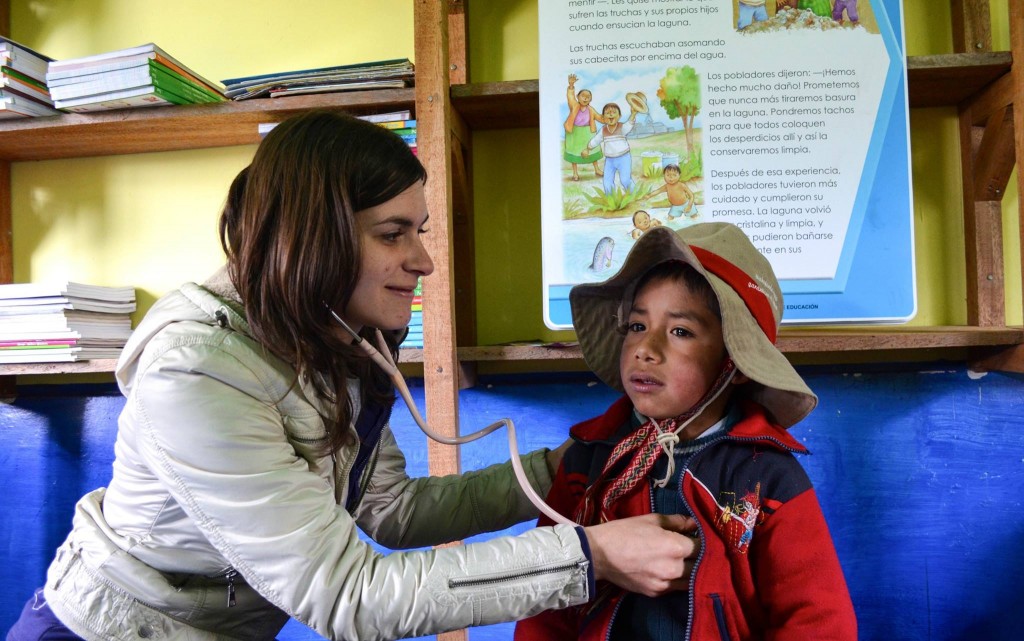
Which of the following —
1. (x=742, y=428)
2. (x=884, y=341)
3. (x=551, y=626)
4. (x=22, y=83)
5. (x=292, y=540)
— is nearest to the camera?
(x=292, y=540)

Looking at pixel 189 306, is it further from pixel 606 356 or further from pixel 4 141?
pixel 4 141

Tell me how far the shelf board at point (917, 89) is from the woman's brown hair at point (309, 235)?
62 cm

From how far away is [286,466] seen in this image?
3.11 feet

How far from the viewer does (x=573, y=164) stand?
1.59 metres

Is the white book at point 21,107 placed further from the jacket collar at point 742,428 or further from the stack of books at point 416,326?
the jacket collar at point 742,428

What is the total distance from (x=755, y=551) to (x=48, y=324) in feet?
5.31

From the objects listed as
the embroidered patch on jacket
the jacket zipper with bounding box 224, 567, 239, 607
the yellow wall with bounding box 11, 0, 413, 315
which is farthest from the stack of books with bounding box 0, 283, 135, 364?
the embroidered patch on jacket

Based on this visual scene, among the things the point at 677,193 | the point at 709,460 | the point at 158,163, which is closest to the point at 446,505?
the point at 709,460

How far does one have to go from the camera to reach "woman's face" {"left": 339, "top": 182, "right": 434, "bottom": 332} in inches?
41.1

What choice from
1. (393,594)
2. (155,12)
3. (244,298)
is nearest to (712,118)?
(244,298)

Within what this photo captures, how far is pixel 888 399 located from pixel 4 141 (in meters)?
2.21

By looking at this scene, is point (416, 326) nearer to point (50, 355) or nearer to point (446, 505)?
point (446, 505)

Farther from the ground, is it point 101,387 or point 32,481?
point 101,387

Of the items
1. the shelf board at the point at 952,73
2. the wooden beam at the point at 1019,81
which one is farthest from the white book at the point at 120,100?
the wooden beam at the point at 1019,81
